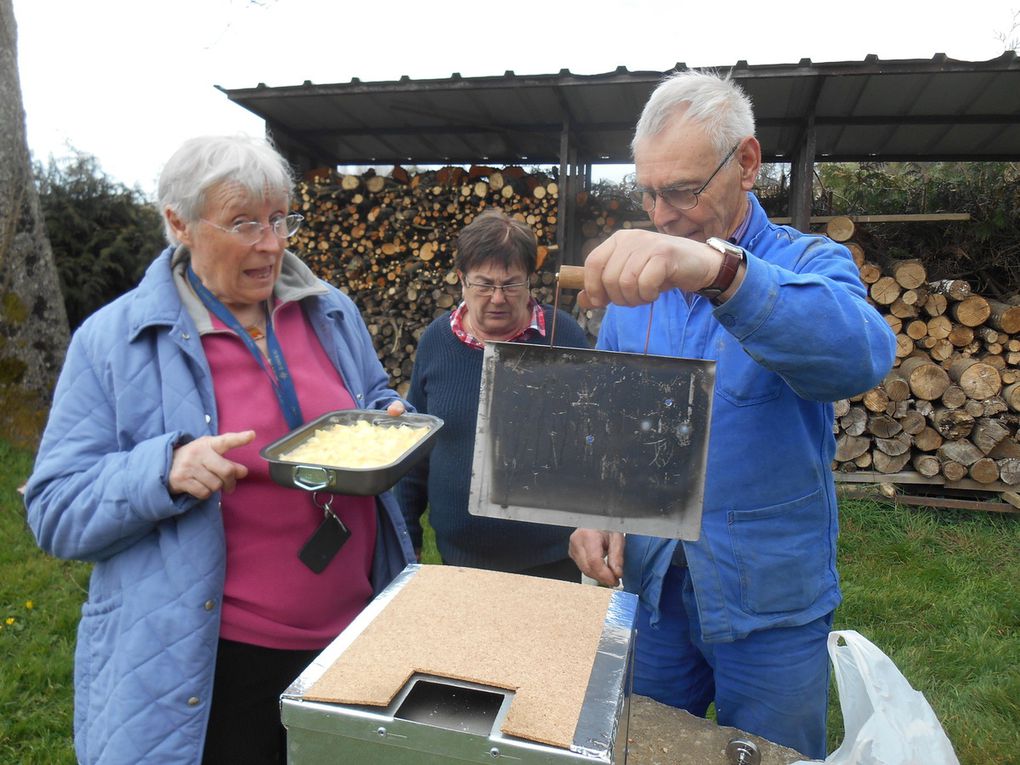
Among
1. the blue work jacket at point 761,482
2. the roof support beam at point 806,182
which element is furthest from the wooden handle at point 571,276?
the roof support beam at point 806,182

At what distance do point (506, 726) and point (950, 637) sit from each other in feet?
11.1

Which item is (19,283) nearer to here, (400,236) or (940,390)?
(400,236)

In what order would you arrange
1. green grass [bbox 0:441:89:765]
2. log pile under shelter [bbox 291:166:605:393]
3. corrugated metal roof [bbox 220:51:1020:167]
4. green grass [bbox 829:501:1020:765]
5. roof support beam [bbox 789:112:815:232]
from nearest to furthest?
1. green grass [bbox 0:441:89:765]
2. green grass [bbox 829:501:1020:765]
3. corrugated metal roof [bbox 220:51:1020:167]
4. roof support beam [bbox 789:112:815:232]
5. log pile under shelter [bbox 291:166:605:393]

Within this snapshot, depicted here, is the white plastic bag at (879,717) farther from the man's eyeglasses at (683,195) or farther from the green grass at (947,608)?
the green grass at (947,608)

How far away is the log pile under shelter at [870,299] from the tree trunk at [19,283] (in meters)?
1.99

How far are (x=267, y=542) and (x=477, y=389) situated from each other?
101cm

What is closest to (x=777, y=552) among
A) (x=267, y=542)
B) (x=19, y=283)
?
(x=267, y=542)

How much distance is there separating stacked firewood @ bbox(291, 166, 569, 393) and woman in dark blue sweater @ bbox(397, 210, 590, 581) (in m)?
3.04

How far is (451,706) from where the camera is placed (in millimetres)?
1027

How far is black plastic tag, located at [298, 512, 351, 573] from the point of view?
1.52 metres

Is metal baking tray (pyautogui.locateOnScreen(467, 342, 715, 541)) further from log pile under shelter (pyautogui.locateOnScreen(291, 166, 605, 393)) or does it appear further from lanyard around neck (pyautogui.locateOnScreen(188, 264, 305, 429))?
log pile under shelter (pyautogui.locateOnScreen(291, 166, 605, 393))

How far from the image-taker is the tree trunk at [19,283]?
5.00 m

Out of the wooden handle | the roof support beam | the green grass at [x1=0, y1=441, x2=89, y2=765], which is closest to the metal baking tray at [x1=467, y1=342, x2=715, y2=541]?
the wooden handle

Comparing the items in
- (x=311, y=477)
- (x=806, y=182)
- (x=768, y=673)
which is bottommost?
(x=768, y=673)
